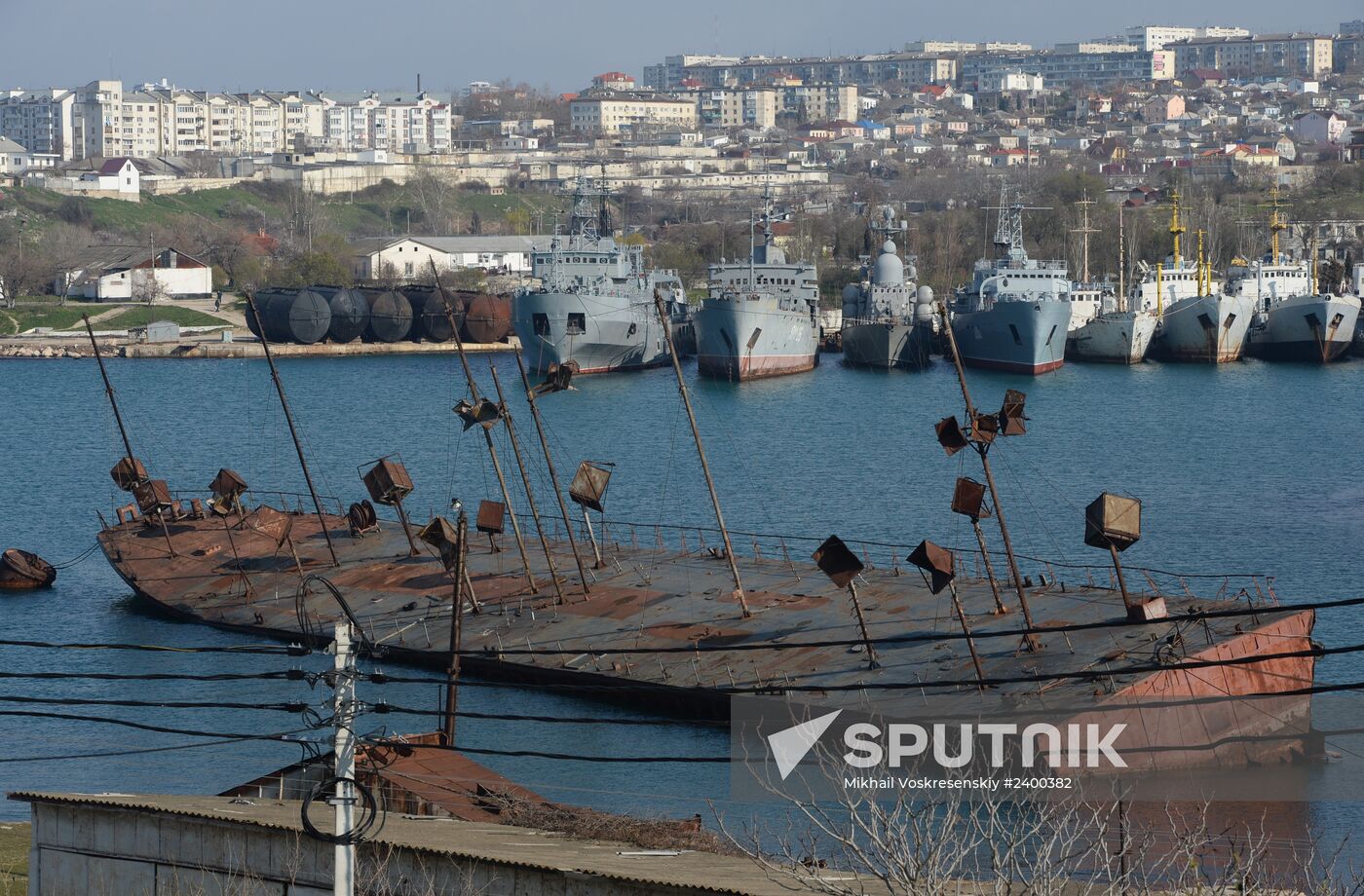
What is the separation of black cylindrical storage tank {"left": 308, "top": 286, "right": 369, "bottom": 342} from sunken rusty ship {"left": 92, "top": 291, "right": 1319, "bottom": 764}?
6128cm

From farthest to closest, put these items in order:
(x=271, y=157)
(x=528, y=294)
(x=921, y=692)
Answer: (x=271, y=157)
(x=528, y=294)
(x=921, y=692)

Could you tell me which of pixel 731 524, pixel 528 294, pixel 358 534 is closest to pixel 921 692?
pixel 358 534


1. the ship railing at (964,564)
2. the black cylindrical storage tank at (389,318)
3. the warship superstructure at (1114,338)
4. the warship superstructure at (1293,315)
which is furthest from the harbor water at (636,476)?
the black cylindrical storage tank at (389,318)

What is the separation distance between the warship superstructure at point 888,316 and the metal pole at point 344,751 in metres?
86.3

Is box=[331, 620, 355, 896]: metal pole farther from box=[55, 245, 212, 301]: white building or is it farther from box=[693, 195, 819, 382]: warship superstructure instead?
box=[55, 245, 212, 301]: white building

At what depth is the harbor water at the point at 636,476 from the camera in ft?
99.4

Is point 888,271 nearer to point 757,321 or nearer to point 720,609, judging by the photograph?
point 757,321

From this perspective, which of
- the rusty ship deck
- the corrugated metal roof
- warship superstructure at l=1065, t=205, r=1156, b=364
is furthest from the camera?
warship superstructure at l=1065, t=205, r=1156, b=364

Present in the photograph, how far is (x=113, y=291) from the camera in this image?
12119 centimetres

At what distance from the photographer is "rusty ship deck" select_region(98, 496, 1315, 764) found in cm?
2694

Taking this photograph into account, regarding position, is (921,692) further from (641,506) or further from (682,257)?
(682,257)

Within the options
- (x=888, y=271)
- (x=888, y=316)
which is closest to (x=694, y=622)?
(x=888, y=316)

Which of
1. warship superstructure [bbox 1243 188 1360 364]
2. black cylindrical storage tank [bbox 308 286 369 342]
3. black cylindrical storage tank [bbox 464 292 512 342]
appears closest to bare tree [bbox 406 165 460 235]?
black cylindrical storage tank [bbox 308 286 369 342]

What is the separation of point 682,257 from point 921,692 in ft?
364
